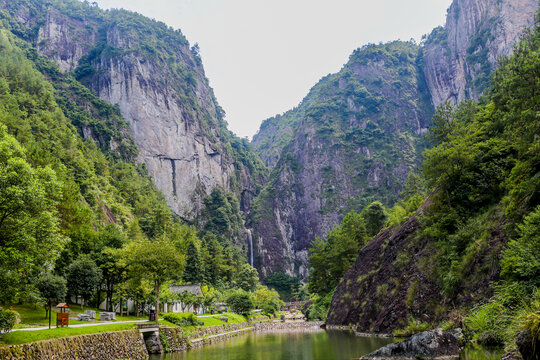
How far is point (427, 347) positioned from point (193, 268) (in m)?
78.0

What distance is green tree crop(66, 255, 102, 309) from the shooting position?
35188 mm

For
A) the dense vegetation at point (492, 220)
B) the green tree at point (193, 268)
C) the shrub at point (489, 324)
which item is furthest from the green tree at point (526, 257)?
the green tree at point (193, 268)

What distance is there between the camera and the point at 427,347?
1652cm

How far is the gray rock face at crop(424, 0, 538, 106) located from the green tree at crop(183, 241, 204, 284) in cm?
9111

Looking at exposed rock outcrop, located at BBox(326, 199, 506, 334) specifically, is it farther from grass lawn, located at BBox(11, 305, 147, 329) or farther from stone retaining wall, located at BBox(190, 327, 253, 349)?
grass lawn, located at BBox(11, 305, 147, 329)

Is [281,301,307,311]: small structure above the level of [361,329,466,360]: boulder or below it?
below

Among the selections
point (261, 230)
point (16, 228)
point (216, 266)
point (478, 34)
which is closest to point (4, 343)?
point (16, 228)

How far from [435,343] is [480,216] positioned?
11.8 metres

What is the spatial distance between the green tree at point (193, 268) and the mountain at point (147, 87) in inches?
1651

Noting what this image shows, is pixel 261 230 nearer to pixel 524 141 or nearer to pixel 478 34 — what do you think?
pixel 478 34

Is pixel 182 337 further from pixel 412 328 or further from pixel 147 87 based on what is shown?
pixel 147 87

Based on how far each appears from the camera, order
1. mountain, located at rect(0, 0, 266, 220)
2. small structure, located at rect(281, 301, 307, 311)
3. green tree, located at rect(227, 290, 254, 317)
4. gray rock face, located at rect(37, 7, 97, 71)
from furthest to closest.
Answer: gray rock face, located at rect(37, 7, 97, 71)
mountain, located at rect(0, 0, 266, 220)
small structure, located at rect(281, 301, 307, 311)
green tree, located at rect(227, 290, 254, 317)

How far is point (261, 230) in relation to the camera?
156000mm

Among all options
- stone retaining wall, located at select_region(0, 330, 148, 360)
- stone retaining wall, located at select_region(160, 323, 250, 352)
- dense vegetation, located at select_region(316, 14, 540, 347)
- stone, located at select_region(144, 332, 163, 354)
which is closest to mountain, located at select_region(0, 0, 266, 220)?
stone retaining wall, located at select_region(160, 323, 250, 352)
